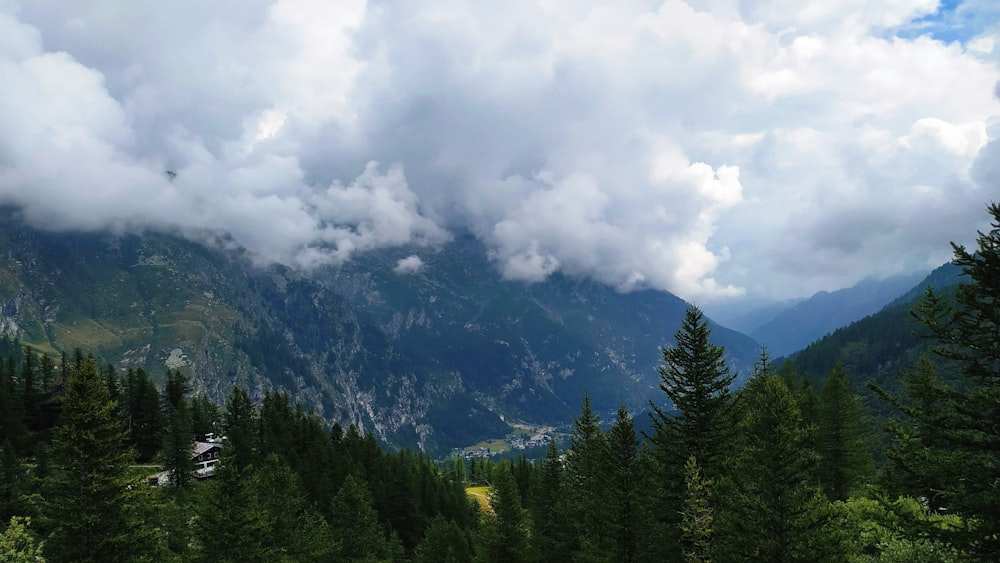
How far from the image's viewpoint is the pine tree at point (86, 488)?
104 ft

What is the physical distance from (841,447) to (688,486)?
37861 millimetres

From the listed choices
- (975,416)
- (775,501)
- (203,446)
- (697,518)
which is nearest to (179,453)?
(203,446)

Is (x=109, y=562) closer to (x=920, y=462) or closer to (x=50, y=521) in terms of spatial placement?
(x=50, y=521)

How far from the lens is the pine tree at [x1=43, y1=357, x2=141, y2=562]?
31.8 metres

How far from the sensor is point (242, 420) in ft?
363

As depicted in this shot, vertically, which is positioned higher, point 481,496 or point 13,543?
point 13,543

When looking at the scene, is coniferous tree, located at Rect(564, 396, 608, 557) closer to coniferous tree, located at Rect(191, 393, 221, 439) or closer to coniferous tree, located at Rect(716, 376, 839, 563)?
coniferous tree, located at Rect(716, 376, 839, 563)

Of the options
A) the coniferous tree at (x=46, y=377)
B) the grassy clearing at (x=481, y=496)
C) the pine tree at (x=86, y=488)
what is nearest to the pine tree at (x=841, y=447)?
the pine tree at (x=86, y=488)

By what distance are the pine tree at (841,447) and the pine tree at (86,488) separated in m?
62.7

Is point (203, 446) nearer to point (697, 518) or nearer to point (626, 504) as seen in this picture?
point (626, 504)

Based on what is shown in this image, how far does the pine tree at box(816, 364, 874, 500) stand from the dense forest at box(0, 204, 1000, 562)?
20cm

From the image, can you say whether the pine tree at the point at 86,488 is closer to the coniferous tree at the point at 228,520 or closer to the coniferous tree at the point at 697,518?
the coniferous tree at the point at 228,520

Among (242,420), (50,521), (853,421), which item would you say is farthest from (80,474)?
(242,420)

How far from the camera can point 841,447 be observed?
5872 centimetres
